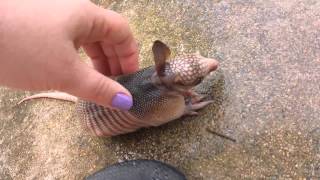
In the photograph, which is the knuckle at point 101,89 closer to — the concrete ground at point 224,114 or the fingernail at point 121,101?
the fingernail at point 121,101

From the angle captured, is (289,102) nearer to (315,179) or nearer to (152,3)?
(315,179)

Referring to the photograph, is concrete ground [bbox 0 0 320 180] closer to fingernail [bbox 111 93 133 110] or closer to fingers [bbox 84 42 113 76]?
fingers [bbox 84 42 113 76]

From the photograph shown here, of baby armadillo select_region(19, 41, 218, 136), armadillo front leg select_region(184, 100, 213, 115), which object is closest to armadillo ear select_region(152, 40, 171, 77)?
baby armadillo select_region(19, 41, 218, 136)

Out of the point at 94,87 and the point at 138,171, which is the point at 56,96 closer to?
the point at 138,171

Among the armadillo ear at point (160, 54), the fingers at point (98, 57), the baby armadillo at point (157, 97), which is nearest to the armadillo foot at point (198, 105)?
the baby armadillo at point (157, 97)

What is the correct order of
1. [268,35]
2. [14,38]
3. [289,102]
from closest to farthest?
[14,38] < [289,102] < [268,35]

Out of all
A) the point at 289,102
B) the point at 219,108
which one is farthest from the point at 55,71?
the point at 289,102

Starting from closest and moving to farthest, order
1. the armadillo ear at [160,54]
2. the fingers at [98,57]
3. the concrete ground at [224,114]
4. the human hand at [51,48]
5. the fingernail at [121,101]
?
the human hand at [51,48] < the fingernail at [121,101] < the armadillo ear at [160,54] < the concrete ground at [224,114] < the fingers at [98,57]

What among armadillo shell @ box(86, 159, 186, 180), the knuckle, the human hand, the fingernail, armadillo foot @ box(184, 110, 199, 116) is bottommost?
armadillo shell @ box(86, 159, 186, 180)
